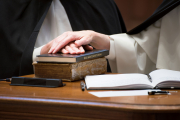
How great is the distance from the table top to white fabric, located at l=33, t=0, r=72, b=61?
1179 mm

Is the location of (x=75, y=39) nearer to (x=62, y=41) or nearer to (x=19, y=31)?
(x=62, y=41)

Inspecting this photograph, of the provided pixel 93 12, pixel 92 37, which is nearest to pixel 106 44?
pixel 92 37

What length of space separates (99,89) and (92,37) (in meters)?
0.67

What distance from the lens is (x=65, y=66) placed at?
932 millimetres

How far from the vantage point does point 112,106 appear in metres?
0.57

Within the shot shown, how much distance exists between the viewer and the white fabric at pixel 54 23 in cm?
188

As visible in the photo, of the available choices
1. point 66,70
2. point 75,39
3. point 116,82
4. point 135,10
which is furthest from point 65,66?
point 135,10

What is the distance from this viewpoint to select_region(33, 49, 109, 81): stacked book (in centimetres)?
93

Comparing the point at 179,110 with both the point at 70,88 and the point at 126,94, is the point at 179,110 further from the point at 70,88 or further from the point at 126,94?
the point at 70,88

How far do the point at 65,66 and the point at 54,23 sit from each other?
3.61ft

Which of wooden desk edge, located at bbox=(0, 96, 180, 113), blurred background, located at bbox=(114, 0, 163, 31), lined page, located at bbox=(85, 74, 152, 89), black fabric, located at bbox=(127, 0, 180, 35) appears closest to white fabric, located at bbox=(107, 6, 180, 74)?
black fabric, located at bbox=(127, 0, 180, 35)

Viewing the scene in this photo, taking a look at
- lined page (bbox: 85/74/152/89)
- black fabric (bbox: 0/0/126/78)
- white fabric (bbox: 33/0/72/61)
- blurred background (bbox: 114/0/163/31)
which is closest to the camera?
lined page (bbox: 85/74/152/89)

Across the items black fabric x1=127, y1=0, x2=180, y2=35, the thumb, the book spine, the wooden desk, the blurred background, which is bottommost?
the wooden desk

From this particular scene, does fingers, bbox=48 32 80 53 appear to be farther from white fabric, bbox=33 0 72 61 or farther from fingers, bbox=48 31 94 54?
white fabric, bbox=33 0 72 61
